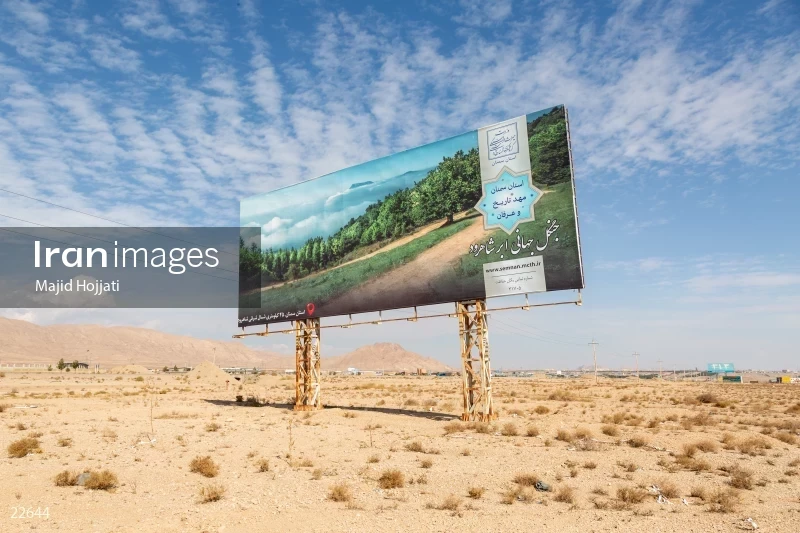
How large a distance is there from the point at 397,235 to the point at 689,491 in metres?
18.6

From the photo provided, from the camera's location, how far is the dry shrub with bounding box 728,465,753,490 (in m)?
11.8

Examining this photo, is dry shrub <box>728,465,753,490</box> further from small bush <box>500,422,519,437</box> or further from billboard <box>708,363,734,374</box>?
billboard <box>708,363,734,374</box>

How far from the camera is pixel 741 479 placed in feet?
39.4

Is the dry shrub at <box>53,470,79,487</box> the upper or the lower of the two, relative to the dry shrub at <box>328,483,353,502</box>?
upper

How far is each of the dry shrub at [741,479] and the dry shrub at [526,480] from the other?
14.2ft

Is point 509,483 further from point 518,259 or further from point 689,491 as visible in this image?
point 518,259

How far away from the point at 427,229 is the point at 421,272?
2.16 meters

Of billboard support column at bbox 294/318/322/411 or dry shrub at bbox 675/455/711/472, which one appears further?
billboard support column at bbox 294/318/322/411

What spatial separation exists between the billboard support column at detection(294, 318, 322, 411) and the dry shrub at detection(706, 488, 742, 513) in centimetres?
2345

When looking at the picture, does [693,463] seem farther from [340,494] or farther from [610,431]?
[340,494]

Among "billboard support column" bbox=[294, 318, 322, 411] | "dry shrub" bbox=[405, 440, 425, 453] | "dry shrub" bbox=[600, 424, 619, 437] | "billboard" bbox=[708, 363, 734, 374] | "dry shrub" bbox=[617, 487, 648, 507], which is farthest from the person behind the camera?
"billboard" bbox=[708, 363, 734, 374]

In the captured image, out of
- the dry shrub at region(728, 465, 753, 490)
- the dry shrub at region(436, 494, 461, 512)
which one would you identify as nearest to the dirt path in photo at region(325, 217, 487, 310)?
the dry shrub at region(728, 465, 753, 490)

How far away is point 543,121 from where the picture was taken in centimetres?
2339

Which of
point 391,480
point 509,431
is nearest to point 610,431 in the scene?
point 509,431
